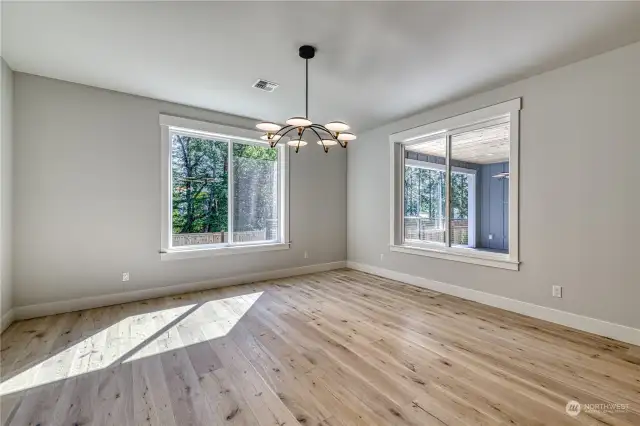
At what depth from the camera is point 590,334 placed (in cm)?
293

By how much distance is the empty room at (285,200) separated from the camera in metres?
2.08

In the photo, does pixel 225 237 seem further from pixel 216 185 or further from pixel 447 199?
pixel 447 199

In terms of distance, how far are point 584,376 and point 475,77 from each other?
3072mm

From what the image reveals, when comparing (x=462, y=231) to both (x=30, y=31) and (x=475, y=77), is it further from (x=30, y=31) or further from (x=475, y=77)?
(x=30, y=31)

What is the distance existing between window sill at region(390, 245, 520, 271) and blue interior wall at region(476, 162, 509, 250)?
0.83m

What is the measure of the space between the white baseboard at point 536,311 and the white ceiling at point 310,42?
2668 mm

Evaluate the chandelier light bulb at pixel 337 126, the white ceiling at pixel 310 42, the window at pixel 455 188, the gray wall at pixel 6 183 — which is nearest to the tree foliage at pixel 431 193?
the window at pixel 455 188

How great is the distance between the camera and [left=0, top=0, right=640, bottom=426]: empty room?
6.84ft

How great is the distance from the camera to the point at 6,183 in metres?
3.13

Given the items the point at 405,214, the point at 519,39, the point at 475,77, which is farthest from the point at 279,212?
the point at 519,39

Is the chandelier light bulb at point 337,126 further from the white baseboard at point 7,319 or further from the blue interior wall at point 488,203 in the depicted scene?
the white baseboard at point 7,319

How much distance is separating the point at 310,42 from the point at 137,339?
3.26m

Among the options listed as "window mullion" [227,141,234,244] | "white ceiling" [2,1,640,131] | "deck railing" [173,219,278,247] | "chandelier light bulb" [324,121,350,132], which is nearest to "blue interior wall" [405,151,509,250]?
"white ceiling" [2,1,640,131]

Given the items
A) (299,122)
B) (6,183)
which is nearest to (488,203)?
(299,122)
